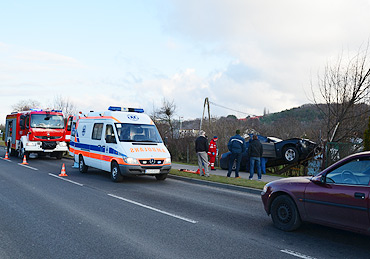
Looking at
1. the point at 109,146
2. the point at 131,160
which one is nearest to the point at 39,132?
the point at 109,146

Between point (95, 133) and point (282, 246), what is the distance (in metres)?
9.75

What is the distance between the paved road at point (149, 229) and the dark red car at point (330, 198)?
0.35 m

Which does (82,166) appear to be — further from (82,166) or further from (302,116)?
(302,116)

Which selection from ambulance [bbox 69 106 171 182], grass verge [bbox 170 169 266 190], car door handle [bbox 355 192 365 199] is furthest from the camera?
ambulance [bbox 69 106 171 182]

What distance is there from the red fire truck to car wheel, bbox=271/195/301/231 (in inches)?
707

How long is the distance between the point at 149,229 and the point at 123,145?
585 centimetres

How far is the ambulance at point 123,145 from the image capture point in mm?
11656

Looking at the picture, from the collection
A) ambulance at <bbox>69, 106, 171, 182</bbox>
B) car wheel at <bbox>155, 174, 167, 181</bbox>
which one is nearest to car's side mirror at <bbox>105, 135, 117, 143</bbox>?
ambulance at <bbox>69, 106, 171, 182</bbox>

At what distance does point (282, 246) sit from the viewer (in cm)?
543

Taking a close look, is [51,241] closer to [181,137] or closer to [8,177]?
[8,177]

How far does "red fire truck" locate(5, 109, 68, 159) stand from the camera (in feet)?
68.5

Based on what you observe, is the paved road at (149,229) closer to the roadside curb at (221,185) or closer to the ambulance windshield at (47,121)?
the roadside curb at (221,185)

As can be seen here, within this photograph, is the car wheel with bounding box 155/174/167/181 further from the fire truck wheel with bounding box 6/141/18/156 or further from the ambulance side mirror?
the fire truck wheel with bounding box 6/141/18/156

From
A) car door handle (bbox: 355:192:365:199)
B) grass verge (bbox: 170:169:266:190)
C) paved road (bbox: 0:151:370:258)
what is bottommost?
paved road (bbox: 0:151:370:258)
